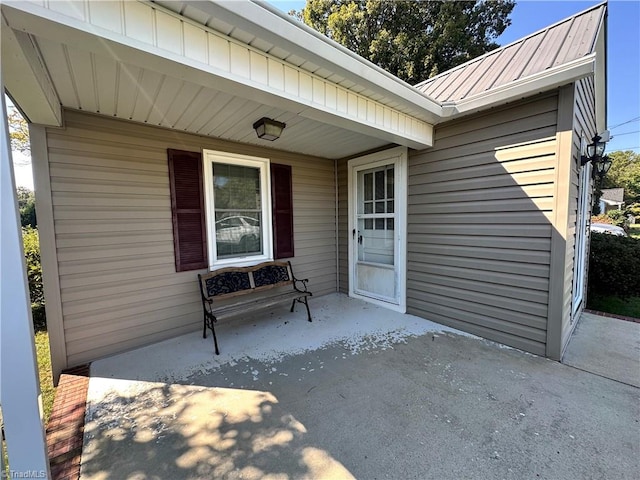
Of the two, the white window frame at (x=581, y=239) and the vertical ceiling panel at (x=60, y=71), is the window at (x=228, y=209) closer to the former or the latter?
the vertical ceiling panel at (x=60, y=71)

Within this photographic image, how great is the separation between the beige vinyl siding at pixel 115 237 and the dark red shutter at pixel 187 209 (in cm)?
7

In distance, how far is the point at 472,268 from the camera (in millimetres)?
3068

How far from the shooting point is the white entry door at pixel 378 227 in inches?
149

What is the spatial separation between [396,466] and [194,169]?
3321 millimetres

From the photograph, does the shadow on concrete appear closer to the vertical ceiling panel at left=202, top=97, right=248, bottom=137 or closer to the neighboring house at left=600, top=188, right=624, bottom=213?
the vertical ceiling panel at left=202, top=97, right=248, bottom=137

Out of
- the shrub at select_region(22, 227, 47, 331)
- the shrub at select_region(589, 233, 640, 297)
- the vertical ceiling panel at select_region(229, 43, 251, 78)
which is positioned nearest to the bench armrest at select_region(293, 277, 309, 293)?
the vertical ceiling panel at select_region(229, 43, 251, 78)

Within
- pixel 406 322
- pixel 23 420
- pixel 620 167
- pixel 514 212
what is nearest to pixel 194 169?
pixel 23 420

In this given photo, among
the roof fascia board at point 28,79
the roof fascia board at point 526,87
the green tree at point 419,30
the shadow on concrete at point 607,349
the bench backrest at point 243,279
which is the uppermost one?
the green tree at point 419,30

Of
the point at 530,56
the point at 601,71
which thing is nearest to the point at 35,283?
the point at 530,56

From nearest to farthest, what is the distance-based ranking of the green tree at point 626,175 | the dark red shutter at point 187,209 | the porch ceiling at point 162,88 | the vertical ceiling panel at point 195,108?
the porch ceiling at point 162,88 < the vertical ceiling panel at point 195,108 < the dark red shutter at point 187,209 < the green tree at point 626,175

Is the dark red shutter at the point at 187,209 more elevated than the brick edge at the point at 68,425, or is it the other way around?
the dark red shutter at the point at 187,209

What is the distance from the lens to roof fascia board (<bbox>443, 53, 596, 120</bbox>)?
2.15 meters

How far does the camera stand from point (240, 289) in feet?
11.1

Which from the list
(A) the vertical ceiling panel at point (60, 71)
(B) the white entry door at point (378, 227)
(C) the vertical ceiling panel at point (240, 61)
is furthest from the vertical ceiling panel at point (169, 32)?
(B) the white entry door at point (378, 227)
